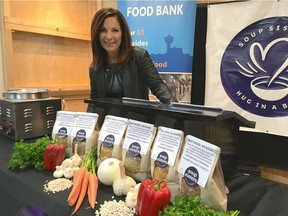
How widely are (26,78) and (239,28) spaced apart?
2121 millimetres

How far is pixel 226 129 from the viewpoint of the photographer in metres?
1.02

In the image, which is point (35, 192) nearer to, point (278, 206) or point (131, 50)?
point (278, 206)

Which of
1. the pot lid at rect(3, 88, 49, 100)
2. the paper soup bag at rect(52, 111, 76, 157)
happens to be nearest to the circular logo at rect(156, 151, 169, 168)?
the paper soup bag at rect(52, 111, 76, 157)

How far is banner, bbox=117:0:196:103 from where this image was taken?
2121 millimetres

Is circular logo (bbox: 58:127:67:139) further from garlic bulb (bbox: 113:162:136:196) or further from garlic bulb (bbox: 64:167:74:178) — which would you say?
garlic bulb (bbox: 113:162:136:196)

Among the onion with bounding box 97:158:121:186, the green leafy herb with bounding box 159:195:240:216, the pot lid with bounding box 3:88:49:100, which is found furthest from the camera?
the pot lid with bounding box 3:88:49:100

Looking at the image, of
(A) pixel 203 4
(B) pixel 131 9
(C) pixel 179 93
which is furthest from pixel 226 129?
(B) pixel 131 9

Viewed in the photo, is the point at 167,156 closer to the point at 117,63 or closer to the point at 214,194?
the point at 214,194

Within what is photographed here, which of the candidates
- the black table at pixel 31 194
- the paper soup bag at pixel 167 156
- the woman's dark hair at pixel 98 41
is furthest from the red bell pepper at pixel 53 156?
the woman's dark hair at pixel 98 41

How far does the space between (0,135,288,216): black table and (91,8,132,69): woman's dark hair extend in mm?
843

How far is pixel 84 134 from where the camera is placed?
111cm

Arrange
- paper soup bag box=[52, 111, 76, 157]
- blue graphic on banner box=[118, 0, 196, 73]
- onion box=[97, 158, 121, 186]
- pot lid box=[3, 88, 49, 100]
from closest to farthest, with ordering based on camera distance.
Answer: onion box=[97, 158, 121, 186], paper soup bag box=[52, 111, 76, 157], pot lid box=[3, 88, 49, 100], blue graphic on banner box=[118, 0, 196, 73]

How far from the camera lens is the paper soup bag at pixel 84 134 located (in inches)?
43.5

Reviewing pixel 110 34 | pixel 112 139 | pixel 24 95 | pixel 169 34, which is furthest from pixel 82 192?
pixel 169 34
